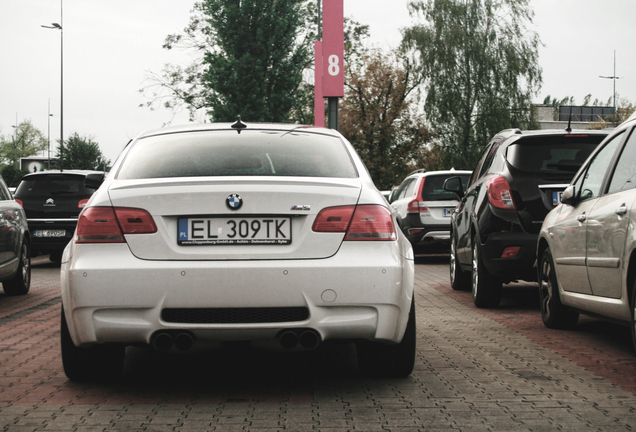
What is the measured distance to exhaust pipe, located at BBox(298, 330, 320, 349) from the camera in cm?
412

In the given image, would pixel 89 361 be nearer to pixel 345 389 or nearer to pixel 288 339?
pixel 288 339

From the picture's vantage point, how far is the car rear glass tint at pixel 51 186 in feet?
50.8

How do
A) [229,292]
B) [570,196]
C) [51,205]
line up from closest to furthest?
[229,292], [570,196], [51,205]

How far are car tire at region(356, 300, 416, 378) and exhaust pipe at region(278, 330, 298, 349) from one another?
1.90 feet

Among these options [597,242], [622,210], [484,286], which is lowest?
[484,286]

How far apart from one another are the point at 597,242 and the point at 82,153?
6197 centimetres

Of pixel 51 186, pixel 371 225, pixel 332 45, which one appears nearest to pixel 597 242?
pixel 371 225

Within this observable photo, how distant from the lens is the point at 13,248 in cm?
945

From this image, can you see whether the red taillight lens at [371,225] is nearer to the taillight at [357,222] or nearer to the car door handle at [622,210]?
the taillight at [357,222]

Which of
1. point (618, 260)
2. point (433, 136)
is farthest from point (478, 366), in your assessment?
point (433, 136)

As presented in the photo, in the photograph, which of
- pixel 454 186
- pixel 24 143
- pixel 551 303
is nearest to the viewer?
pixel 551 303

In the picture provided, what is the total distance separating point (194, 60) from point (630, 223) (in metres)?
45.2

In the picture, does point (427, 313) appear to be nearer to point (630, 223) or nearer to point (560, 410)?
point (630, 223)

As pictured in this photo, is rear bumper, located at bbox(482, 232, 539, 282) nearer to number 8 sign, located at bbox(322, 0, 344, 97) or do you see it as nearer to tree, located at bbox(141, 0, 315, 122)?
number 8 sign, located at bbox(322, 0, 344, 97)
